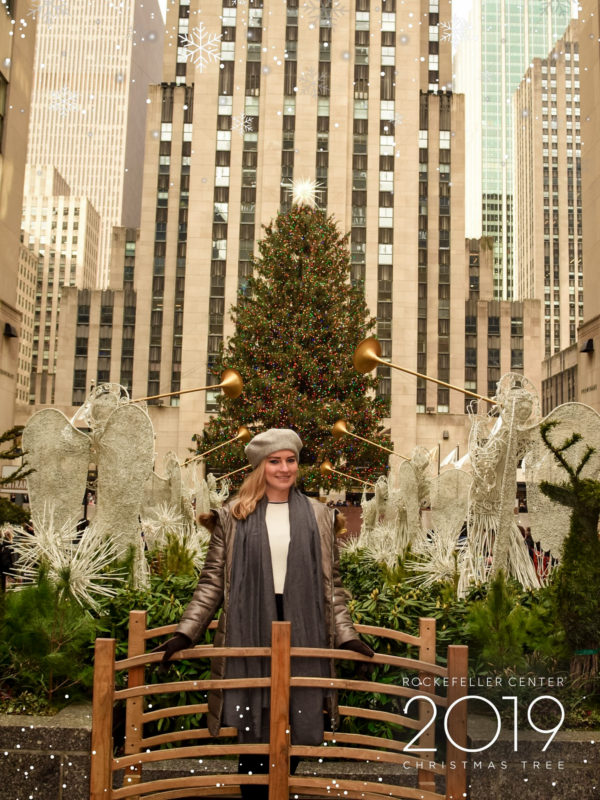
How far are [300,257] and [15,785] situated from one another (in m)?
24.0

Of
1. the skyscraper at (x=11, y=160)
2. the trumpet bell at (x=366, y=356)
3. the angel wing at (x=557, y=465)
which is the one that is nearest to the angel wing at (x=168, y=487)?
the trumpet bell at (x=366, y=356)

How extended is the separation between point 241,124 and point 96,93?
31.4 feet

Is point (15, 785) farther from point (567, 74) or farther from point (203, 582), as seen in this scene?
point (567, 74)

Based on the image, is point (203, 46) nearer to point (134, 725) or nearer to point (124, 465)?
point (124, 465)

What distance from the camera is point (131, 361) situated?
54.4 meters

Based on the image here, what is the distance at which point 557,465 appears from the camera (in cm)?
717

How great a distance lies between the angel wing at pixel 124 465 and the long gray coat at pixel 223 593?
383cm

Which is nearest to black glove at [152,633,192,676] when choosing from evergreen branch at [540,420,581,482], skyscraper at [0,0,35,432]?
evergreen branch at [540,420,581,482]

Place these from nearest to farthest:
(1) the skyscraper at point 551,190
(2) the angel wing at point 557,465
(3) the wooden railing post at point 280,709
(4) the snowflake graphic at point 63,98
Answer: (3) the wooden railing post at point 280,709, (2) the angel wing at point 557,465, (4) the snowflake graphic at point 63,98, (1) the skyscraper at point 551,190

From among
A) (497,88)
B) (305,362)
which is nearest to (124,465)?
(305,362)

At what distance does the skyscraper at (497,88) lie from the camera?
32.9m

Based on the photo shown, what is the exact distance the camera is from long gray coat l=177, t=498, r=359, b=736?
10.3ft

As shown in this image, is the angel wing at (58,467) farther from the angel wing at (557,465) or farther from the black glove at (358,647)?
the black glove at (358,647)

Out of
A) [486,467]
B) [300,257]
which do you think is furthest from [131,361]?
[486,467]
